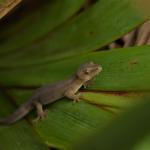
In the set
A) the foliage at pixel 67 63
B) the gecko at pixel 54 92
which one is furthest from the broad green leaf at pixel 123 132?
the gecko at pixel 54 92

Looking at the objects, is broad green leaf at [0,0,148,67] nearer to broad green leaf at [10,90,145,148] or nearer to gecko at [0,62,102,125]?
gecko at [0,62,102,125]

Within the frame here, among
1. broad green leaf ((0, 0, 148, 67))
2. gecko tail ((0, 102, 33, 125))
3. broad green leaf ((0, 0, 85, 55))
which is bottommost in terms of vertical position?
gecko tail ((0, 102, 33, 125))

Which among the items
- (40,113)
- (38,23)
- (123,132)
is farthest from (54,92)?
(123,132)

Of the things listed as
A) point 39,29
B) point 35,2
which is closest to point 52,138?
point 39,29

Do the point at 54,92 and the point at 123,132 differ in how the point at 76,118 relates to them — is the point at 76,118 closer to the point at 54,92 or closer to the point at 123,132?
the point at 54,92

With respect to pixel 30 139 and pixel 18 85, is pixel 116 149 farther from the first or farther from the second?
pixel 18 85

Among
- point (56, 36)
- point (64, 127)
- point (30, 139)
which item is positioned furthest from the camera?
point (56, 36)

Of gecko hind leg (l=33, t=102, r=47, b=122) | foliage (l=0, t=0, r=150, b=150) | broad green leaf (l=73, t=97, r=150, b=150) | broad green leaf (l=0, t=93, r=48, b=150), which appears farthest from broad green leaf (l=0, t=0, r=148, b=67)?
broad green leaf (l=73, t=97, r=150, b=150)
